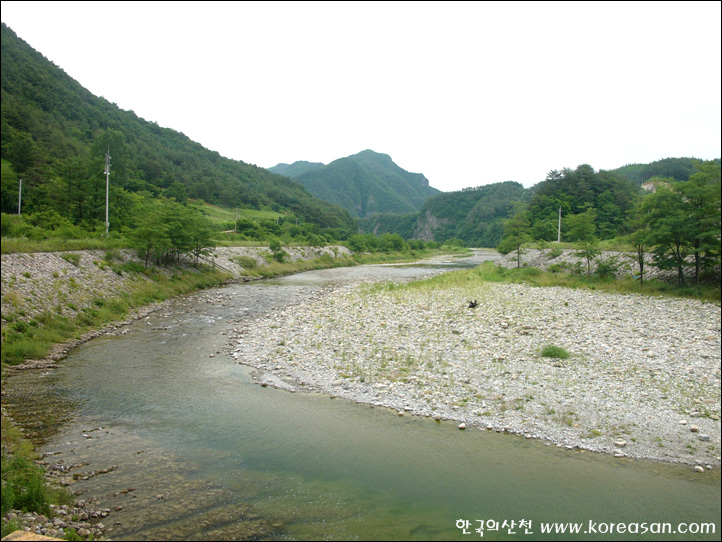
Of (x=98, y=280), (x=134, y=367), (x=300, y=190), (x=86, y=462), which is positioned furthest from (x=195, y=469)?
(x=300, y=190)

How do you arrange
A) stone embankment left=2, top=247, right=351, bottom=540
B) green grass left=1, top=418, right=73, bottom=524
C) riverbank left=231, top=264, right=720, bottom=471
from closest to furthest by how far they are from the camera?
stone embankment left=2, top=247, right=351, bottom=540
green grass left=1, top=418, right=73, bottom=524
riverbank left=231, top=264, right=720, bottom=471

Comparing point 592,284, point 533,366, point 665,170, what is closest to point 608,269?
point 592,284

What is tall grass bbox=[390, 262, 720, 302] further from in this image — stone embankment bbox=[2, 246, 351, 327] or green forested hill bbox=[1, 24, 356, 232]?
green forested hill bbox=[1, 24, 356, 232]

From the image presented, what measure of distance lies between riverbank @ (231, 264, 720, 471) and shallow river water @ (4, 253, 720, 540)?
0.76 meters

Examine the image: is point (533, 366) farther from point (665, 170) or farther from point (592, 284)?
point (665, 170)

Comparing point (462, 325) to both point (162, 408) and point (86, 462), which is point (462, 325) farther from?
point (86, 462)

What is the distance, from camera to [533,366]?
12477mm

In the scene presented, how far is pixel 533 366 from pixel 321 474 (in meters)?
7.99

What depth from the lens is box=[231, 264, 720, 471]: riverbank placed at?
881 centimetres

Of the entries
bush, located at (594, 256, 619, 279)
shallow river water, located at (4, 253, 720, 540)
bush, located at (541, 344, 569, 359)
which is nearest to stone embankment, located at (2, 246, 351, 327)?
shallow river water, located at (4, 253, 720, 540)

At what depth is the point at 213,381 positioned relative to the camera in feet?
41.9

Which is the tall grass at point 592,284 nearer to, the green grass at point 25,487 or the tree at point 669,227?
the tree at point 669,227

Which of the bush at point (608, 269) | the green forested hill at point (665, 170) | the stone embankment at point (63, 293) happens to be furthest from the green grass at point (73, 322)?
the green forested hill at point (665, 170)

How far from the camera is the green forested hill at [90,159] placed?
305 inches
